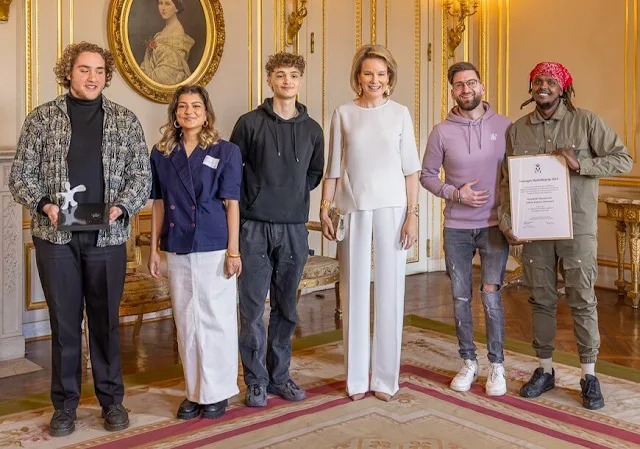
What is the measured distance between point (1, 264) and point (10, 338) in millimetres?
440

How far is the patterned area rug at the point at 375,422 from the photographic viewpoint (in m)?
3.13

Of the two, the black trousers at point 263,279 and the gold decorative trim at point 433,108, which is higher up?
the gold decorative trim at point 433,108

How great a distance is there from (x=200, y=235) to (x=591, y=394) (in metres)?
1.94

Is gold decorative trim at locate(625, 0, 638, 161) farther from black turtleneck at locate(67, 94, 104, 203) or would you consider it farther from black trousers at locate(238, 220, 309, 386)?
black turtleneck at locate(67, 94, 104, 203)

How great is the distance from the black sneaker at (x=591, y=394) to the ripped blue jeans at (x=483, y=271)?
40 cm

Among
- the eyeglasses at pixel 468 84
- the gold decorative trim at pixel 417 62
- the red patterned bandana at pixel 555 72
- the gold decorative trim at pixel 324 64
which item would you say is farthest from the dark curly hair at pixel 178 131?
the gold decorative trim at pixel 417 62

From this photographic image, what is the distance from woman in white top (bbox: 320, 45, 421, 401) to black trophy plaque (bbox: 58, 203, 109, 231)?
1.04m

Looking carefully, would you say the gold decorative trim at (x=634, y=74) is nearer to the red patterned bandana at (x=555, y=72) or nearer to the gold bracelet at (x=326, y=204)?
the red patterned bandana at (x=555, y=72)

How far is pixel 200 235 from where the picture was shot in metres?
3.28

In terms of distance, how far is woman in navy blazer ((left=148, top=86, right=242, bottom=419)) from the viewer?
329 cm

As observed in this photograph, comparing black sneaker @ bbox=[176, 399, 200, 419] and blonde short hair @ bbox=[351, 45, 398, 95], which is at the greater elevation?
blonde short hair @ bbox=[351, 45, 398, 95]

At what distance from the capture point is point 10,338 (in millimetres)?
4496

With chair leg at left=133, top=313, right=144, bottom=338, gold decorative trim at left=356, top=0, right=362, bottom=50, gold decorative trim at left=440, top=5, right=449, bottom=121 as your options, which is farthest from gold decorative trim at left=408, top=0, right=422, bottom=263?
chair leg at left=133, top=313, right=144, bottom=338

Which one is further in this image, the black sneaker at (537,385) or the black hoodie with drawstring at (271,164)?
the black sneaker at (537,385)
